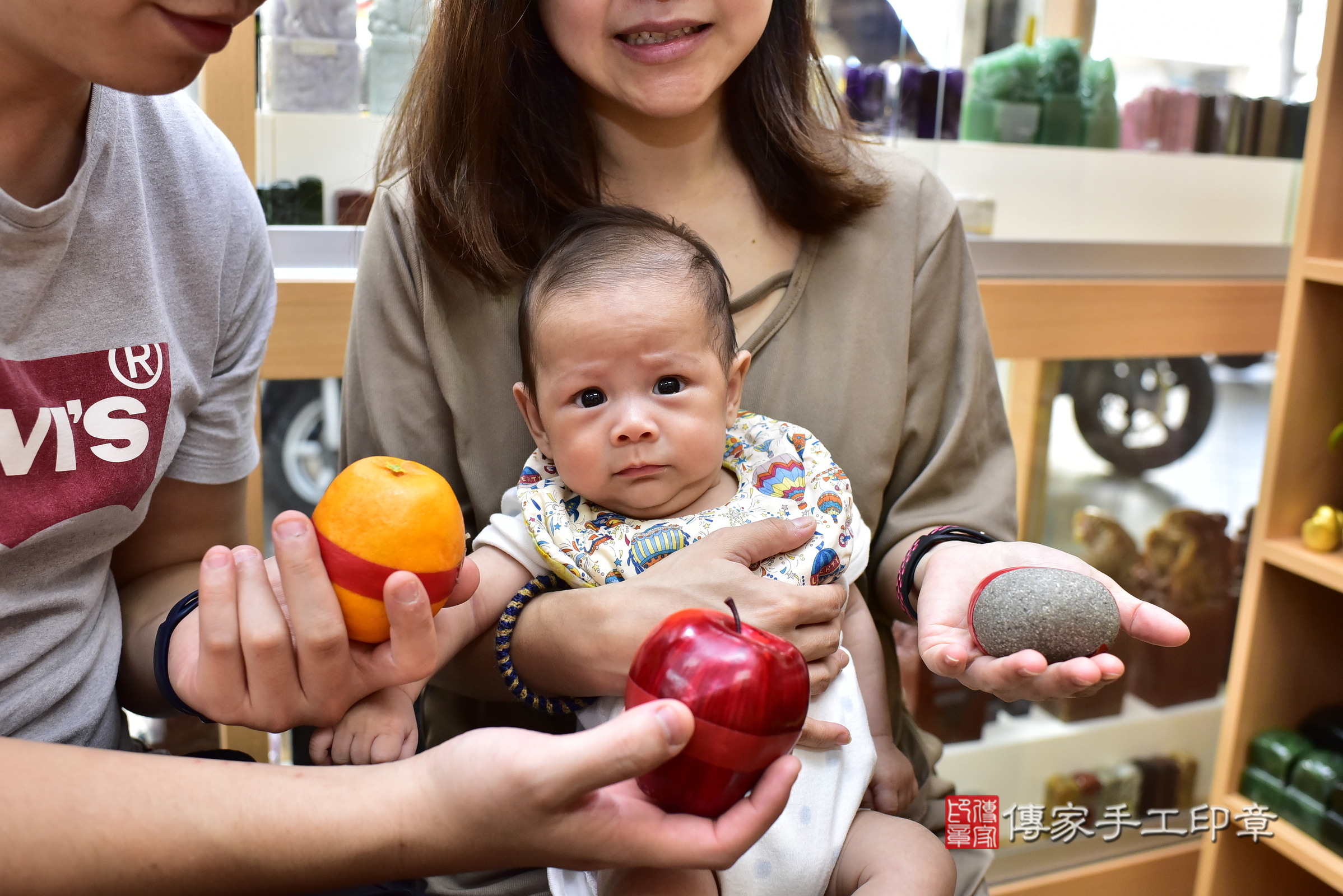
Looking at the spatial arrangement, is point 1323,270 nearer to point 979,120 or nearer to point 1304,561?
point 1304,561

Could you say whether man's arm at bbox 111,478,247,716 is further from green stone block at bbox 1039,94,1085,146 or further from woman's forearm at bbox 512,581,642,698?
green stone block at bbox 1039,94,1085,146

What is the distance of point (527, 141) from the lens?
119 cm

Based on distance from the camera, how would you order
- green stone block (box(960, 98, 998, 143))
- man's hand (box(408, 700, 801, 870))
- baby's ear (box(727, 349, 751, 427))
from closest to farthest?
1. man's hand (box(408, 700, 801, 870))
2. baby's ear (box(727, 349, 751, 427))
3. green stone block (box(960, 98, 998, 143))

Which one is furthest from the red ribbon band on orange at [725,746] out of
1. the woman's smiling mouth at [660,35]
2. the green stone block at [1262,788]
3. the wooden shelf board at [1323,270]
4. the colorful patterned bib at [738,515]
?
the green stone block at [1262,788]

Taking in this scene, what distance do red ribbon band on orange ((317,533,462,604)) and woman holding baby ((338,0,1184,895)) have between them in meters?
0.20

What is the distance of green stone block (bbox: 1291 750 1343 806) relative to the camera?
182 cm

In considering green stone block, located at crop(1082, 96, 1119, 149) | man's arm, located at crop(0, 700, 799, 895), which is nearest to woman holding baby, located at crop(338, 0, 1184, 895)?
man's arm, located at crop(0, 700, 799, 895)

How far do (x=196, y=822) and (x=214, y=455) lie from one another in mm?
416

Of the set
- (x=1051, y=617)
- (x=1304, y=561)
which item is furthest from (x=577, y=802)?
(x=1304, y=561)

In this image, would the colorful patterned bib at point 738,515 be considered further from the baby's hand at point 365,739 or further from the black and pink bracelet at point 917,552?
the baby's hand at point 365,739

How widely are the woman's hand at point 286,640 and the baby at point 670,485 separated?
0.08 m

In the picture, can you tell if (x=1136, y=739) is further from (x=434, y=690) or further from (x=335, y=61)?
(x=335, y=61)

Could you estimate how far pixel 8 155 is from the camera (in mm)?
893

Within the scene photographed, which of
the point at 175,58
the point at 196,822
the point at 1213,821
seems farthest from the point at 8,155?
the point at 1213,821
